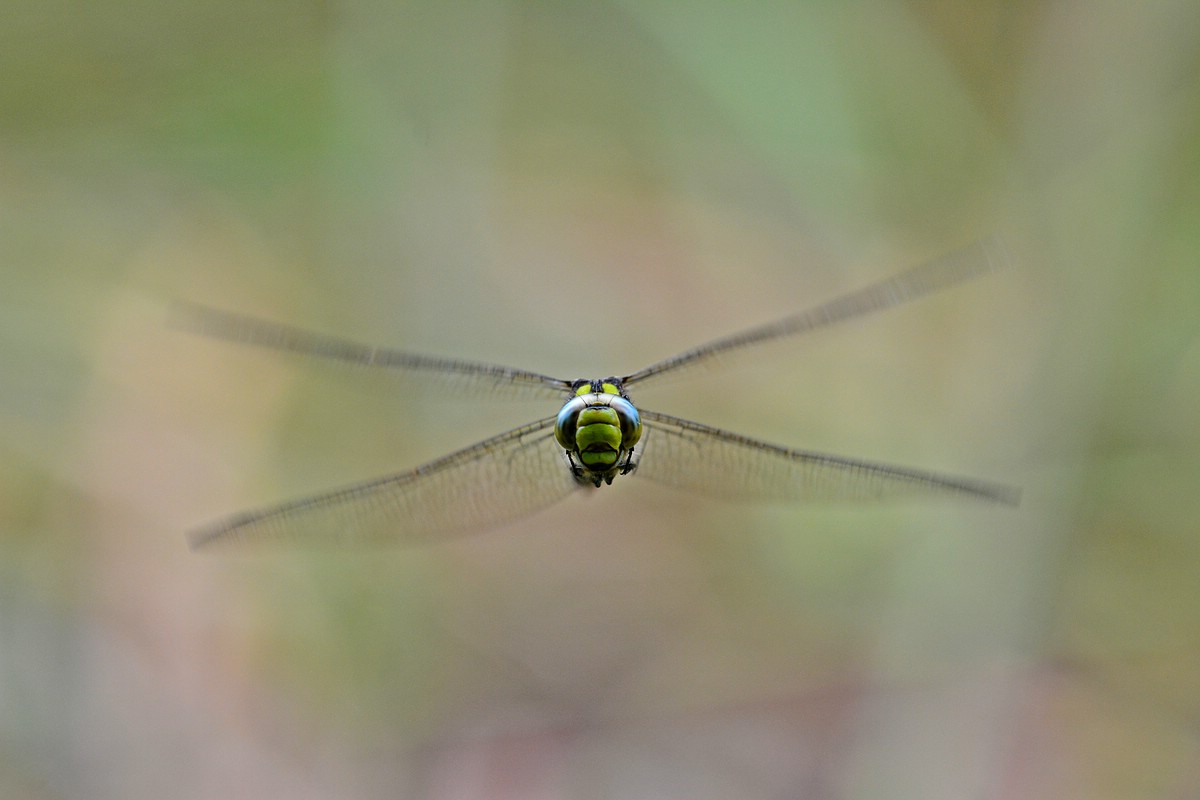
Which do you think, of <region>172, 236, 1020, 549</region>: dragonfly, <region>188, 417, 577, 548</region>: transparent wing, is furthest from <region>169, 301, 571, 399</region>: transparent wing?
<region>188, 417, 577, 548</region>: transparent wing

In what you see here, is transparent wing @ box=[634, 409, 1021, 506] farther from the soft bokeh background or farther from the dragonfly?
the soft bokeh background

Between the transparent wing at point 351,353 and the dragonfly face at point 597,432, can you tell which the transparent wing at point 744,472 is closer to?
the dragonfly face at point 597,432

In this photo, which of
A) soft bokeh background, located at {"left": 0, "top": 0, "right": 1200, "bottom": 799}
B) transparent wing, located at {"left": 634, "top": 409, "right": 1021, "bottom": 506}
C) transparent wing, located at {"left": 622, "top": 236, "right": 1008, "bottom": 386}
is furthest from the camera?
soft bokeh background, located at {"left": 0, "top": 0, "right": 1200, "bottom": 799}

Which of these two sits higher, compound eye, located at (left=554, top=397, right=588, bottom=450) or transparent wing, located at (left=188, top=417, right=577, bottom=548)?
compound eye, located at (left=554, top=397, right=588, bottom=450)

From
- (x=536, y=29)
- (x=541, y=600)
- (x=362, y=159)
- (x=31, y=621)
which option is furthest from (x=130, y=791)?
(x=536, y=29)

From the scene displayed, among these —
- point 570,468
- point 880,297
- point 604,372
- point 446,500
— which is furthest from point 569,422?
point 604,372

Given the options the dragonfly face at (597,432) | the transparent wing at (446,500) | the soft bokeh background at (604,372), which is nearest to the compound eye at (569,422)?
the dragonfly face at (597,432)

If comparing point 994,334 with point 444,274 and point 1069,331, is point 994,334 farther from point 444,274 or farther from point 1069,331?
point 444,274
